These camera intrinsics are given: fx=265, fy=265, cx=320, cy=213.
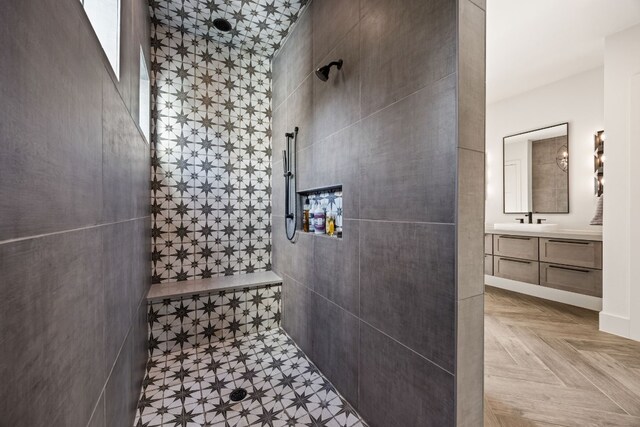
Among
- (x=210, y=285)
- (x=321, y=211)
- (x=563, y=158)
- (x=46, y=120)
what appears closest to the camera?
(x=46, y=120)

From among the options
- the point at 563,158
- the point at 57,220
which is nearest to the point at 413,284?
the point at 57,220

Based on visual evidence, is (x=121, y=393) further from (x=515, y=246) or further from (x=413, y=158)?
(x=515, y=246)

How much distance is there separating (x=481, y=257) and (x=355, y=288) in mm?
703

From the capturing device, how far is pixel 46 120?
1.73ft

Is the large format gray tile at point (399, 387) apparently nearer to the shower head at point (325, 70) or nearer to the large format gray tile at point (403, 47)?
the large format gray tile at point (403, 47)

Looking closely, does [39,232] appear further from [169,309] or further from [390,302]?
[169,309]

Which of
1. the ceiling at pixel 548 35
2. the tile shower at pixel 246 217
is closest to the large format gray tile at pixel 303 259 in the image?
the tile shower at pixel 246 217

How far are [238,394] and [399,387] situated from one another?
106 cm

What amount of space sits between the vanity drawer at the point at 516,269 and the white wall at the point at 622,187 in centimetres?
81

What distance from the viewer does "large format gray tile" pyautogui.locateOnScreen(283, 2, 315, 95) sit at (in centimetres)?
210

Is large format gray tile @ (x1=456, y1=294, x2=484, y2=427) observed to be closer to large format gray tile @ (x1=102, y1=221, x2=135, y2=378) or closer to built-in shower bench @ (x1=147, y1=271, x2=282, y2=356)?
large format gray tile @ (x1=102, y1=221, x2=135, y2=378)

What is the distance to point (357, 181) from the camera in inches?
59.8

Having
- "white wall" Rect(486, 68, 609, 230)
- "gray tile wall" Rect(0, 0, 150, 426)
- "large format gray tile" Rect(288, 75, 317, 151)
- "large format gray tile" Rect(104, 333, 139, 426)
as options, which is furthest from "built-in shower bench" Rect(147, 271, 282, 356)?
"white wall" Rect(486, 68, 609, 230)

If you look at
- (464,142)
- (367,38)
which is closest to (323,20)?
(367,38)
